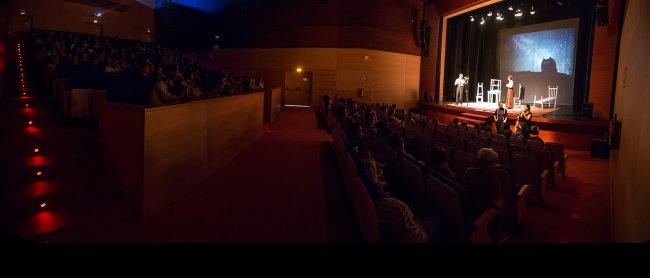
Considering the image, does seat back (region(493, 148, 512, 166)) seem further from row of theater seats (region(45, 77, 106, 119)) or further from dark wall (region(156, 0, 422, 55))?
dark wall (region(156, 0, 422, 55))

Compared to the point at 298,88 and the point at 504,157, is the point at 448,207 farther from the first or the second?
the point at 298,88

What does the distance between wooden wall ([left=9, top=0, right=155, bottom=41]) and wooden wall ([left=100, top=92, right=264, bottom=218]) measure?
17681 mm

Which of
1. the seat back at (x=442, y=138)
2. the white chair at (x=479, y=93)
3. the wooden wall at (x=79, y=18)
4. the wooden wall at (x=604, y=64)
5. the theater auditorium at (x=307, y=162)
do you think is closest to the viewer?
the theater auditorium at (x=307, y=162)

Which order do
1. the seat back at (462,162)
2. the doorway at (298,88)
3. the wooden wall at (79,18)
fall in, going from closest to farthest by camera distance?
the seat back at (462,162), the doorway at (298,88), the wooden wall at (79,18)

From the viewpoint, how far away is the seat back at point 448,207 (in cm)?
290

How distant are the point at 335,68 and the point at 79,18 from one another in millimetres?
14122

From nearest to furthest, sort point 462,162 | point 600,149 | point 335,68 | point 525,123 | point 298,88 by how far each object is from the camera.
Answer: point 462,162
point 600,149
point 525,123
point 335,68
point 298,88

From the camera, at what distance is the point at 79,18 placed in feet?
71.6

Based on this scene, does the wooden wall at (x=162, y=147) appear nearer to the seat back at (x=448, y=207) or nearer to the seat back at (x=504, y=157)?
the seat back at (x=448, y=207)

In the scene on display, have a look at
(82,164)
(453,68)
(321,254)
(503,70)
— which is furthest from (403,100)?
(321,254)

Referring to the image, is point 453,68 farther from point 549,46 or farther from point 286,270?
point 286,270

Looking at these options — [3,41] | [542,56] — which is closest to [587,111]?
[542,56]

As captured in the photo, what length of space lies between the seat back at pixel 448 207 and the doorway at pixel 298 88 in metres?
15.7

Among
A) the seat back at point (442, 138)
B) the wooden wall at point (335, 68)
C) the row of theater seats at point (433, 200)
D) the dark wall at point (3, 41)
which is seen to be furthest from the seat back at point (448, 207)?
the wooden wall at point (335, 68)
